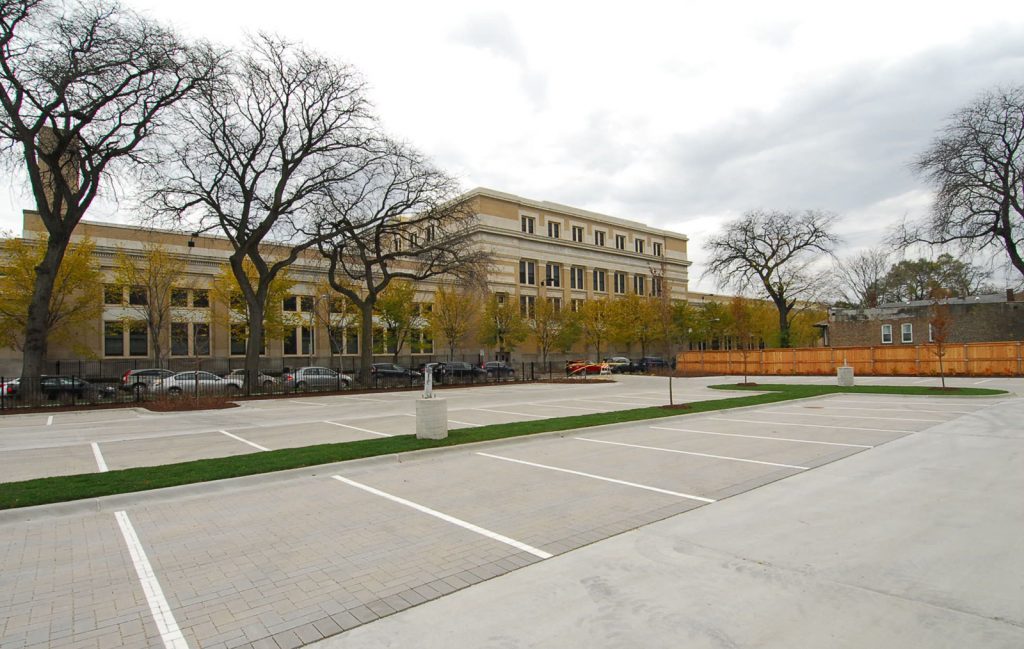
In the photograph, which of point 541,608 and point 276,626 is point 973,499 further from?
point 276,626

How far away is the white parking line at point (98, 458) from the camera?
9984 millimetres

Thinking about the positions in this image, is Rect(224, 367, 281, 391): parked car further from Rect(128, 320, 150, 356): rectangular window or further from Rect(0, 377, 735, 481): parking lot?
Rect(128, 320, 150, 356): rectangular window

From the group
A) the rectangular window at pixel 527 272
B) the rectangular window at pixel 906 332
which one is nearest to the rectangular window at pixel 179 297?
the rectangular window at pixel 527 272

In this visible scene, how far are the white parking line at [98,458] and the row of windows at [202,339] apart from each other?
28892mm

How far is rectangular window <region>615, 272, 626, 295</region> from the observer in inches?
2997

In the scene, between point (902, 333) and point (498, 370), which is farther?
point (902, 333)

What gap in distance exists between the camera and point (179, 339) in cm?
4619

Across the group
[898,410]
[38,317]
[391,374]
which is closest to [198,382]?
[38,317]

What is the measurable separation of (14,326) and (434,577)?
43.3m

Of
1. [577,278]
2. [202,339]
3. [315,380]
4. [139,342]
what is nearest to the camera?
[315,380]

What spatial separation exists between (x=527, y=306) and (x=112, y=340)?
125 feet

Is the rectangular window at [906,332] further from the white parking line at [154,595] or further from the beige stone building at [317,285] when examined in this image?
the white parking line at [154,595]

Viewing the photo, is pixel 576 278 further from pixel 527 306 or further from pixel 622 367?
pixel 622 367

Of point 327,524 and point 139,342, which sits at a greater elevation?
point 139,342
